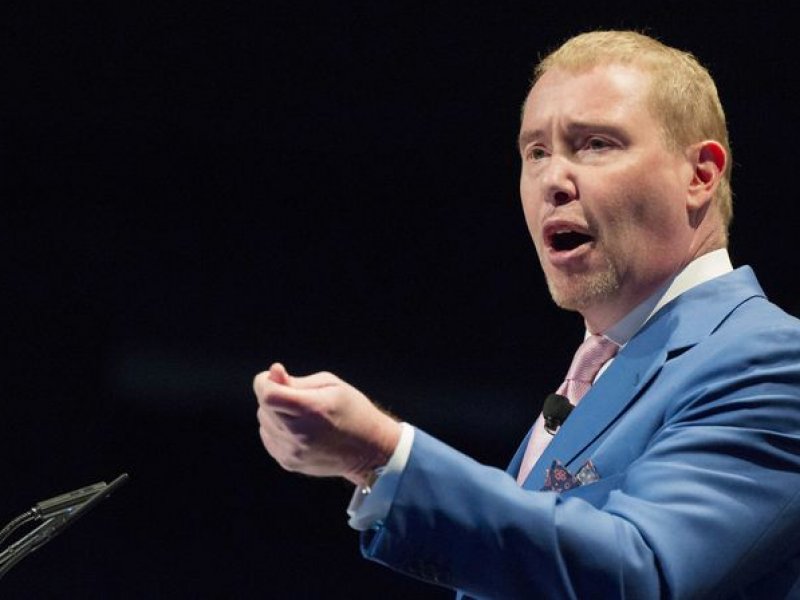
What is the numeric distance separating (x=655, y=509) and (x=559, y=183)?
0.58m

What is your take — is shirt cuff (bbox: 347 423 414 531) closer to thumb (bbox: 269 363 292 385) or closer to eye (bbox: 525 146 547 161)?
thumb (bbox: 269 363 292 385)

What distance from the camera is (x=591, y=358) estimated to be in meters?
1.66

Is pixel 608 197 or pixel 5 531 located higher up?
pixel 608 197

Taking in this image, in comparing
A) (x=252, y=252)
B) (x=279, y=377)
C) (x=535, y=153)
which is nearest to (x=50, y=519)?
(x=279, y=377)

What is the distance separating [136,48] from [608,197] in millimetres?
1975

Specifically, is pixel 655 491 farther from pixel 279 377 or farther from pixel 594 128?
pixel 594 128

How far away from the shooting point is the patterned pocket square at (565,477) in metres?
1.36

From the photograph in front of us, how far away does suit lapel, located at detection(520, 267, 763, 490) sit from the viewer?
56.2 inches

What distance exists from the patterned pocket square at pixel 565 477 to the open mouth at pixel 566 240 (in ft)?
1.14

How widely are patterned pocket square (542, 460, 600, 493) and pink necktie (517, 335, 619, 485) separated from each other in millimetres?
186

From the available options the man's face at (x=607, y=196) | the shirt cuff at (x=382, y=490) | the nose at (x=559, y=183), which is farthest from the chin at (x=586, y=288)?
the shirt cuff at (x=382, y=490)

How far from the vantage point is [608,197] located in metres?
1.60

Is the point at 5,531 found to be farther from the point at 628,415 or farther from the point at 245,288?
the point at 245,288

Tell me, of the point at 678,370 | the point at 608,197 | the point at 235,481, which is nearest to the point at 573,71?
the point at 608,197
